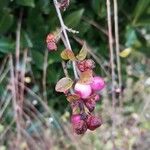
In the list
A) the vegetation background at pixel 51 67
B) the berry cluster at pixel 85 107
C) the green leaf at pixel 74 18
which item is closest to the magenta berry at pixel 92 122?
the berry cluster at pixel 85 107

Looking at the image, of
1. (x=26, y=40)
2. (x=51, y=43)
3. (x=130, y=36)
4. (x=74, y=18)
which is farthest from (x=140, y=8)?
(x=51, y=43)

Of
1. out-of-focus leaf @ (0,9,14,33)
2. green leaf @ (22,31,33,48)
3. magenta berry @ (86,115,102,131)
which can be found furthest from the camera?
green leaf @ (22,31,33,48)

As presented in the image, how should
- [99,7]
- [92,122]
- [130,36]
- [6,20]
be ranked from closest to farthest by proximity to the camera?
[92,122]
[6,20]
[99,7]
[130,36]

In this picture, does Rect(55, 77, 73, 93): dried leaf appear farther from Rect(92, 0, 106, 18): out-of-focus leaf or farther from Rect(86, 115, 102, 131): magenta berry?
Rect(92, 0, 106, 18): out-of-focus leaf

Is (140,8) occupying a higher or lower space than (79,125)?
lower

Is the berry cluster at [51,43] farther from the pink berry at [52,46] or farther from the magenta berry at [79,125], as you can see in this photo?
the magenta berry at [79,125]

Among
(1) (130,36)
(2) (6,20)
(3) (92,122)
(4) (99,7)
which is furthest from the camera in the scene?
(1) (130,36)

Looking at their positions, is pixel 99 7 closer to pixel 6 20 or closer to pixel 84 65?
pixel 6 20

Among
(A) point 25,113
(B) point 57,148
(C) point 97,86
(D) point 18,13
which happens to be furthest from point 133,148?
(C) point 97,86

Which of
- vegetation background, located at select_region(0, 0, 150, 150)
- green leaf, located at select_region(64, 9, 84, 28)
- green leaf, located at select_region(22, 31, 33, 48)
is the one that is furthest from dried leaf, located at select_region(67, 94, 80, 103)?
green leaf, located at select_region(22, 31, 33, 48)
